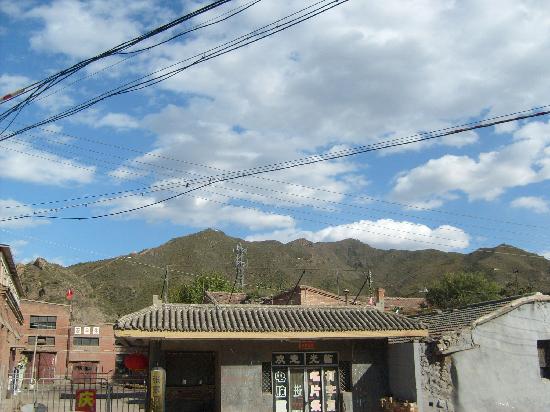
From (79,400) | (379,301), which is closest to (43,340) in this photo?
(79,400)

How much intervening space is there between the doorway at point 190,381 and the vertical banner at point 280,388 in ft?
6.32

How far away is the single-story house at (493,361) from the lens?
16406mm

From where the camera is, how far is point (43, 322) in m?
58.2

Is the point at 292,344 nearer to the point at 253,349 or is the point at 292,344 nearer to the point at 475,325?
the point at 253,349

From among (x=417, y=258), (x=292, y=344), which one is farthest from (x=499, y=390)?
(x=417, y=258)

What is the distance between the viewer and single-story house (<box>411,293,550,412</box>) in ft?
53.8

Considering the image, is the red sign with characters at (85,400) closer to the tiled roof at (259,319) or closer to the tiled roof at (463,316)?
the tiled roof at (259,319)

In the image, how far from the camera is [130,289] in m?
90.6

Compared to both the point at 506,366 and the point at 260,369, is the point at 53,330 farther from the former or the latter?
the point at 506,366

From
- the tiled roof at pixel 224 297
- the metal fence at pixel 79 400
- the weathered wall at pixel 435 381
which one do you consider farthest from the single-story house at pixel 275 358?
the tiled roof at pixel 224 297

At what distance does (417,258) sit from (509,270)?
34701 millimetres

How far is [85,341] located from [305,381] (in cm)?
4789

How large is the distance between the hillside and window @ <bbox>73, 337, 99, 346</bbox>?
368 inches

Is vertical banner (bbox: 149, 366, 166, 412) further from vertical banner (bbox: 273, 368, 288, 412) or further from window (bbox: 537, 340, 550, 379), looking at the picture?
window (bbox: 537, 340, 550, 379)
